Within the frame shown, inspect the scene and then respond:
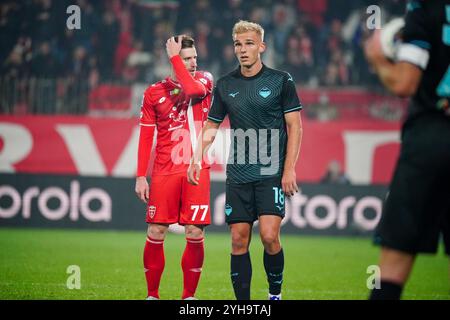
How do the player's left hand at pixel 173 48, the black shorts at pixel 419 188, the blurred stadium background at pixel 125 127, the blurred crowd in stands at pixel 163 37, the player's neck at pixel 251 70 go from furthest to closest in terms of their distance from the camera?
1. the blurred crowd in stands at pixel 163 37
2. the blurred stadium background at pixel 125 127
3. the player's left hand at pixel 173 48
4. the player's neck at pixel 251 70
5. the black shorts at pixel 419 188

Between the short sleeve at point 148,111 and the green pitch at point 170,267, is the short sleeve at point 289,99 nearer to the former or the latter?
the short sleeve at point 148,111

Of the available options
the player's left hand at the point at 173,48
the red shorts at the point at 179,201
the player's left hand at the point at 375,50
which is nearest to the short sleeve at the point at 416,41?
the player's left hand at the point at 375,50

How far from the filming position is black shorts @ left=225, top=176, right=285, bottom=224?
7121mm

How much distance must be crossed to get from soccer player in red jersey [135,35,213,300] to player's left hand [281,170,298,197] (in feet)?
2.70

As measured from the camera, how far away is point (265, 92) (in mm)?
7223

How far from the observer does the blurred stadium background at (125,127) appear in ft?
49.1

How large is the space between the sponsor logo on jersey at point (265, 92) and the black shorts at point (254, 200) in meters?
0.71

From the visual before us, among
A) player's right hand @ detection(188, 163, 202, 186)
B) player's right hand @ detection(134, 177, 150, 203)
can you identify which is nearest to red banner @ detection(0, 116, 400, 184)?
player's right hand @ detection(134, 177, 150, 203)

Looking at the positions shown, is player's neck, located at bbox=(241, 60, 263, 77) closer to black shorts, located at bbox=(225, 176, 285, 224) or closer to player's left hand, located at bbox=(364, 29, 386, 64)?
black shorts, located at bbox=(225, 176, 285, 224)

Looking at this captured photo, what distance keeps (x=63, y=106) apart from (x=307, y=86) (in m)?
4.86

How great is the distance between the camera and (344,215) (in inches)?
603

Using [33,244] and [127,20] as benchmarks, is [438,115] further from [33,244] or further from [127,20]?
[127,20]

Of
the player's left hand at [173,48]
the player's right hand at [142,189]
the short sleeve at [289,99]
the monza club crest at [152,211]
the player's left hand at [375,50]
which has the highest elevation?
the player's left hand at [375,50]
